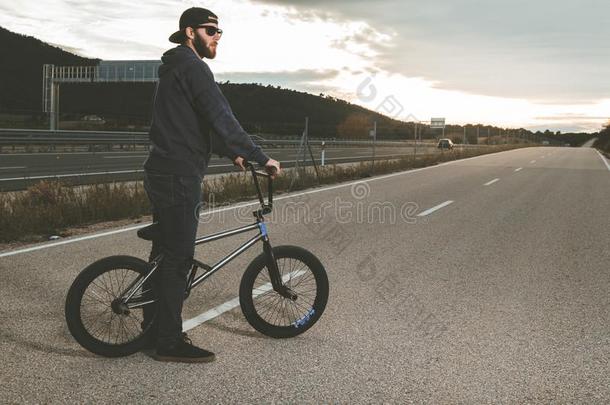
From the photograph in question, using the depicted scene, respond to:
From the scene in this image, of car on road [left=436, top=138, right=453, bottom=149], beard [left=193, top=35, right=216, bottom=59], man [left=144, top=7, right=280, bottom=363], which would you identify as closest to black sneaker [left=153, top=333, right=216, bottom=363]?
man [left=144, top=7, right=280, bottom=363]

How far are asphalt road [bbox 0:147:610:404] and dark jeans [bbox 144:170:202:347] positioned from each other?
0.31m

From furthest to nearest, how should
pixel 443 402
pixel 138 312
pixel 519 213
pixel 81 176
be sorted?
pixel 81 176 < pixel 519 213 < pixel 138 312 < pixel 443 402

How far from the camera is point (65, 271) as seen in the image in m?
5.73

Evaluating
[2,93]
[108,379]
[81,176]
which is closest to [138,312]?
[108,379]

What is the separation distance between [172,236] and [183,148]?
21.7 inches

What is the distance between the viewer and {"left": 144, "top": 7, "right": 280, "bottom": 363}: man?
332 cm

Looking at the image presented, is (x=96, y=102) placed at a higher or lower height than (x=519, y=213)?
higher

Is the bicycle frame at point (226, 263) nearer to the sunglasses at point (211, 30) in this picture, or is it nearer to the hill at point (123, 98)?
the sunglasses at point (211, 30)

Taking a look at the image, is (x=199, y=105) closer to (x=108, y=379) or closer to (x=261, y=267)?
(x=261, y=267)

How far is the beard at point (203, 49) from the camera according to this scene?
11.1ft

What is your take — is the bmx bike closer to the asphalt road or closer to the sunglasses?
the asphalt road

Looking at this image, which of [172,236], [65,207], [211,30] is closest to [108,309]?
[172,236]

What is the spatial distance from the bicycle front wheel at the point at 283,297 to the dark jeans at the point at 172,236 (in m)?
0.57

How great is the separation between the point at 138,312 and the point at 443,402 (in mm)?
2077
